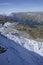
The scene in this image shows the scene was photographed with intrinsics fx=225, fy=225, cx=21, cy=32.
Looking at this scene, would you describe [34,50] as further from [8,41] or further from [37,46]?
[8,41]

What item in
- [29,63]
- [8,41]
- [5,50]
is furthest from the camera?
[8,41]

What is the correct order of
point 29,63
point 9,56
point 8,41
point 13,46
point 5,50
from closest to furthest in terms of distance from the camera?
point 29,63, point 9,56, point 5,50, point 13,46, point 8,41

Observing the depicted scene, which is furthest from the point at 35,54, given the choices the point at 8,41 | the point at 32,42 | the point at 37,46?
the point at 8,41

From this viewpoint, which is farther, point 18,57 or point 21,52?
point 21,52

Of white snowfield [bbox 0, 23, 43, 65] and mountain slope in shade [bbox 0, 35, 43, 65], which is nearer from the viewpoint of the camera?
mountain slope in shade [bbox 0, 35, 43, 65]

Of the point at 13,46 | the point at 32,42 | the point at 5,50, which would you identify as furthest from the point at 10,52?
the point at 32,42

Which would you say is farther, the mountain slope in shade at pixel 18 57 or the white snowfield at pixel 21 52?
the white snowfield at pixel 21 52

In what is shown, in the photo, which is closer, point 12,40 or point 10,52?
point 10,52
